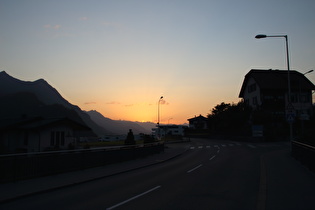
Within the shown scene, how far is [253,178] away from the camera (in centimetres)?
1139

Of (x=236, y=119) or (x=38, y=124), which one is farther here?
(x=236, y=119)

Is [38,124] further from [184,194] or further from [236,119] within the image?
[236,119]

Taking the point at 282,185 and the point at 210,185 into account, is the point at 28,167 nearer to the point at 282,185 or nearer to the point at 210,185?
the point at 210,185

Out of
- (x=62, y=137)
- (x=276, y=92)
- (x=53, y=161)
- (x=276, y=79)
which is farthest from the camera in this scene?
(x=276, y=79)

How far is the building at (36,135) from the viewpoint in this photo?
3152 cm

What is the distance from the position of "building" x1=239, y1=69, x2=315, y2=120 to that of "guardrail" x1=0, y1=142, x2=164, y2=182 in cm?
4366

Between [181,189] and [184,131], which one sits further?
[184,131]

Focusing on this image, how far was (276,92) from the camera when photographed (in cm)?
5538

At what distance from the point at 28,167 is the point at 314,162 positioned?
13.4 m

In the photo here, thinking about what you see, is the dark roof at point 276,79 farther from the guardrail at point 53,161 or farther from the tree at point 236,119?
the guardrail at point 53,161

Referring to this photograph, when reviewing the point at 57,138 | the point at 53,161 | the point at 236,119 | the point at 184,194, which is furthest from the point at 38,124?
the point at 236,119

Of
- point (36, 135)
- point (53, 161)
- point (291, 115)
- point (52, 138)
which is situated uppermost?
point (291, 115)

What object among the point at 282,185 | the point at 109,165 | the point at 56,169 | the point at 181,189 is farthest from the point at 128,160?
the point at 282,185

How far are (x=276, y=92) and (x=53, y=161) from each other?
5374 cm
